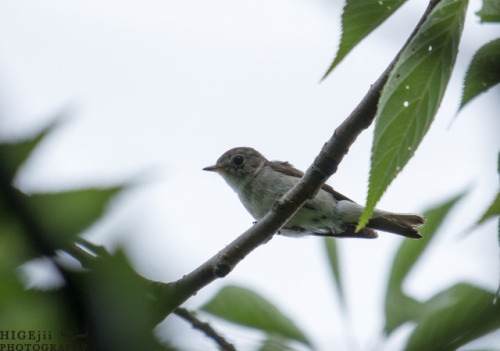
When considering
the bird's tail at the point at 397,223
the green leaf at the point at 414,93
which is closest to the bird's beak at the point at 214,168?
the bird's tail at the point at 397,223

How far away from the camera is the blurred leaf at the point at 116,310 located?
1.71 ft

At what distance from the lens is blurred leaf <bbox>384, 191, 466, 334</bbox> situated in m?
2.66

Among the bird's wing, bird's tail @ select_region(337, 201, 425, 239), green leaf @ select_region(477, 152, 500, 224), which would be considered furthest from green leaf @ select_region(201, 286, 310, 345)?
the bird's wing

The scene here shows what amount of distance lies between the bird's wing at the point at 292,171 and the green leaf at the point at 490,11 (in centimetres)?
514

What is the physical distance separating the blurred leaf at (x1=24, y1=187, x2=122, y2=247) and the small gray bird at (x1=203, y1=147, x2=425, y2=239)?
17.6 ft

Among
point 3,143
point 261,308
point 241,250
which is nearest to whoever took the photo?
point 3,143

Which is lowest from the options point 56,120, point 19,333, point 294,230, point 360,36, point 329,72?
point 294,230

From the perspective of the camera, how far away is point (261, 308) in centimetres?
274

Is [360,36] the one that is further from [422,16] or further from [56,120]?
[56,120]

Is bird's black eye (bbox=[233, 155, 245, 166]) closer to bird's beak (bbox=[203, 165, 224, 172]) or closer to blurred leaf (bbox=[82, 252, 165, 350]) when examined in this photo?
bird's beak (bbox=[203, 165, 224, 172])

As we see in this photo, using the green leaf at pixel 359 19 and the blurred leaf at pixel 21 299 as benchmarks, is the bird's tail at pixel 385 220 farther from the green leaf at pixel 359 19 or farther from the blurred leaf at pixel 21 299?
the blurred leaf at pixel 21 299

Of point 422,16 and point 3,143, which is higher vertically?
point 422,16

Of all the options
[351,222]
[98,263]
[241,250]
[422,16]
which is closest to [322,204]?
[351,222]

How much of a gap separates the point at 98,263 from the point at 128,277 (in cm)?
6
